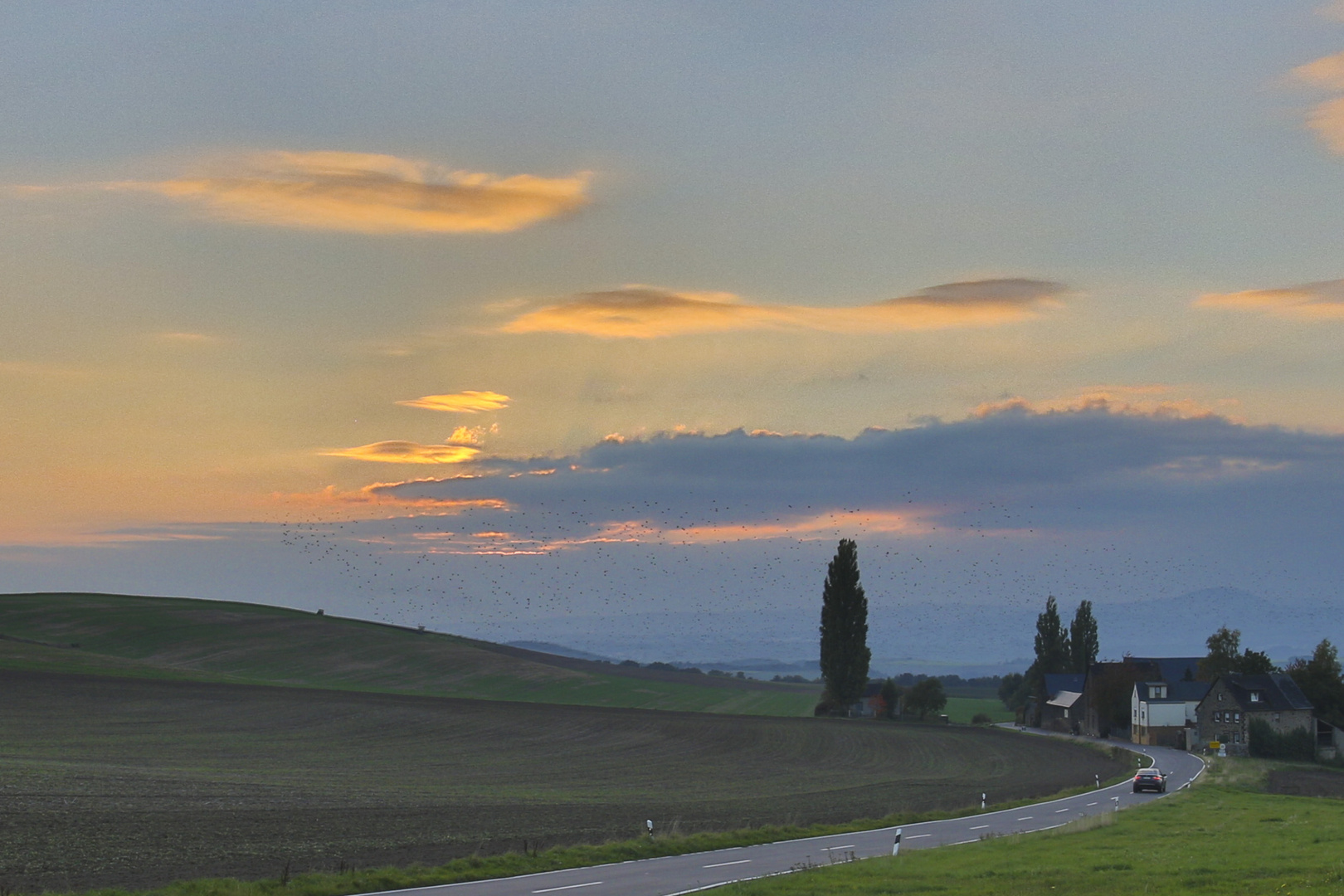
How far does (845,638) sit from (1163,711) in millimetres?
34171

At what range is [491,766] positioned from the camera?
76.6 m

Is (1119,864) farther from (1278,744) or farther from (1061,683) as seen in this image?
(1061,683)

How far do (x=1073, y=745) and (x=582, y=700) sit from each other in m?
60.0

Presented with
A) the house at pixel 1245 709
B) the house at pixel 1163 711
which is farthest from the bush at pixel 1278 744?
the house at pixel 1163 711

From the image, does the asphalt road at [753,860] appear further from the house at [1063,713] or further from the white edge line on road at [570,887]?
the house at [1063,713]

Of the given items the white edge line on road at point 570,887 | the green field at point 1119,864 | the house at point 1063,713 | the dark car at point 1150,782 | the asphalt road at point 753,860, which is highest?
the green field at point 1119,864

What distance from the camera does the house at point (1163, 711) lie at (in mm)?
133625

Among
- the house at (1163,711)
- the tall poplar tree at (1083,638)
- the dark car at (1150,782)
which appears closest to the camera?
the dark car at (1150,782)

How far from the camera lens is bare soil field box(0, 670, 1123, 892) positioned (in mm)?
37906

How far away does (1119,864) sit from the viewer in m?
32.1

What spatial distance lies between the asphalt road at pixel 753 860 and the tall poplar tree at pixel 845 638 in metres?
83.7

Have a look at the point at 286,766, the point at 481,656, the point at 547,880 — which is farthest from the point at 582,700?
the point at 547,880

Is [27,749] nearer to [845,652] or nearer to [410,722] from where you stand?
[410,722]

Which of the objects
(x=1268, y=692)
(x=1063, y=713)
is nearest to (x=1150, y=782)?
(x=1268, y=692)
